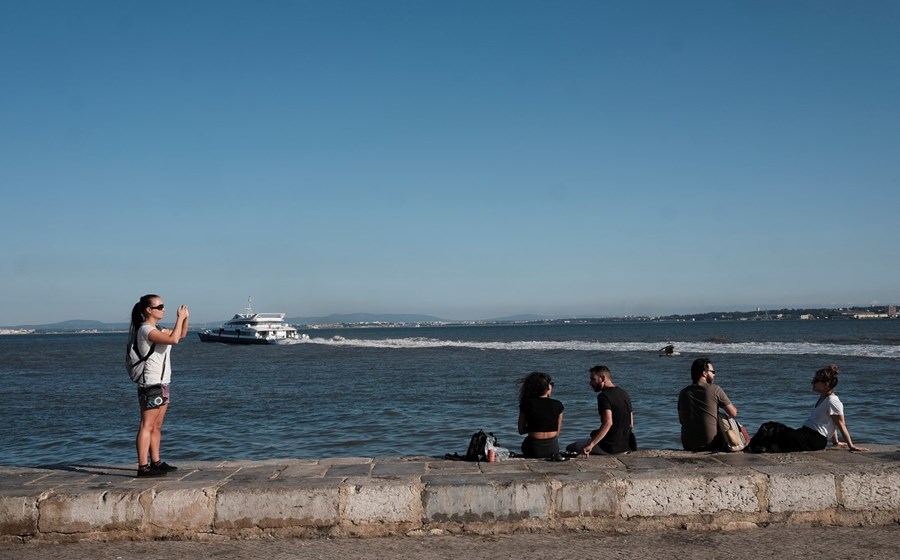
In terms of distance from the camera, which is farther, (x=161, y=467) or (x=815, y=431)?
(x=815, y=431)

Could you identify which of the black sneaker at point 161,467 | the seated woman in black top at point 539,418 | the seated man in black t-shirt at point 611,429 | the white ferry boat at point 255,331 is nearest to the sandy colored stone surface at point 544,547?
the black sneaker at point 161,467

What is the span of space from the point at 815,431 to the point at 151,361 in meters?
6.18

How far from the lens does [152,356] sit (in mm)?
5973

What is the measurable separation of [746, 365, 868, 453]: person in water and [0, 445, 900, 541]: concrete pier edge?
4.05 ft

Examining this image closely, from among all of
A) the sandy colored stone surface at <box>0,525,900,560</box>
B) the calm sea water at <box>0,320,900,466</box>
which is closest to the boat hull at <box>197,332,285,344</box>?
the calm sea water at <box>0,320,900,466</box>

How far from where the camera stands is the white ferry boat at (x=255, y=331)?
8194 cm

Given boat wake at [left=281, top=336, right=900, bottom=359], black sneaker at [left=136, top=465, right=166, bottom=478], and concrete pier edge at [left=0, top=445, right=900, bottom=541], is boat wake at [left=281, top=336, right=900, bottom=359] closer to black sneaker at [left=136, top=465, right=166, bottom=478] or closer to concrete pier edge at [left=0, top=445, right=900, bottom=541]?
concrete pier edge at [left=0, top=445, right=900, bottom=541]

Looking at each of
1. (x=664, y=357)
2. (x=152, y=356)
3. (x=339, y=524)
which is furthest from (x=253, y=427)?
(x=664, y=357)

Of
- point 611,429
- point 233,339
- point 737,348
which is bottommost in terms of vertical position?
point 737,348

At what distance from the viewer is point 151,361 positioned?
19.6 ft

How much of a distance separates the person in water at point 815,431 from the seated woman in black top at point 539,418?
1.85 metres

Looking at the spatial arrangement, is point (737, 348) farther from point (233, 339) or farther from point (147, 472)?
point (233, 339)

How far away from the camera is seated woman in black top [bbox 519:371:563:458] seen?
701 cm

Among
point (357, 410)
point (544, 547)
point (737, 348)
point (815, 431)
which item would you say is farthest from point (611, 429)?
A: point (737, 348)
